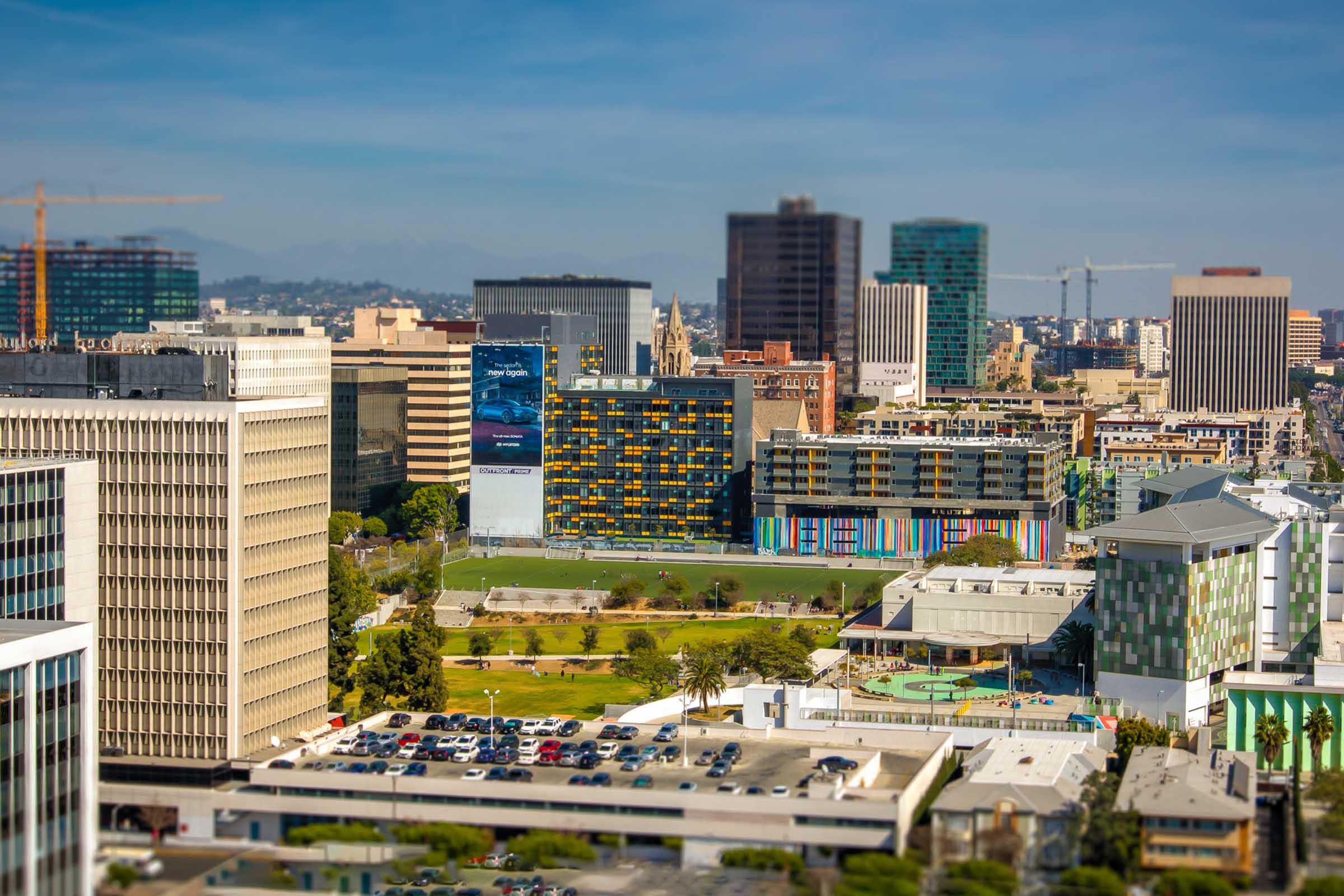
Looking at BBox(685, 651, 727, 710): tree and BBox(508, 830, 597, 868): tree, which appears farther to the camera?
BBox(685, 651, 727, 710): tree

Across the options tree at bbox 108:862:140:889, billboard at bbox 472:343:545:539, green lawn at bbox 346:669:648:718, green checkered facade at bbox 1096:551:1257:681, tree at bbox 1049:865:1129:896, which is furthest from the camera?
billboard at bbox 472:343:545:539

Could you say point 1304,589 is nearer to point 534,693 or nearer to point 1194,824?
point 534,693

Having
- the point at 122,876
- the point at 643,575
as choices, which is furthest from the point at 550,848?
the point at 643,575

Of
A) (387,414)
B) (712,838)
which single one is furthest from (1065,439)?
(712,838)

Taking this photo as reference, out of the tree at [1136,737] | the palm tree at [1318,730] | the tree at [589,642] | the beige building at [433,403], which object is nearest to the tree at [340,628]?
the tree at [589,642]

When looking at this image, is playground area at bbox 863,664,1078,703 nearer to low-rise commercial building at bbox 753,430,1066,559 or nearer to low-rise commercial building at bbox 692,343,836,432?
low-rise commercial building at bbox 753,430,1066,559

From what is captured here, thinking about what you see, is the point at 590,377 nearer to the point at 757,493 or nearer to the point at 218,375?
the point at 757,493

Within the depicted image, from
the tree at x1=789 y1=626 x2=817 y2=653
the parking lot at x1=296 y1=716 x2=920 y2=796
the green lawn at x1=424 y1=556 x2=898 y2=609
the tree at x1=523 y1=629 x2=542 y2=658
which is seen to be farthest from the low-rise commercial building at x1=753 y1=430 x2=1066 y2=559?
the parking lot at x1=296 y1=716 x2=920 y2=796
